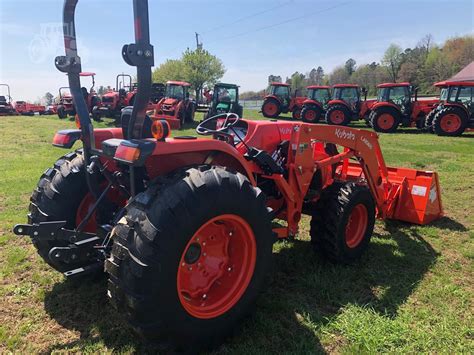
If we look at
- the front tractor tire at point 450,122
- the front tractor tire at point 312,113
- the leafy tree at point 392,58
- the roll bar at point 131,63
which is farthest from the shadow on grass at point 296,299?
the leafy tree at point 392,58

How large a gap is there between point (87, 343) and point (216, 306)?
0.96m

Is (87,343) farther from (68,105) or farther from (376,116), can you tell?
(68,105)

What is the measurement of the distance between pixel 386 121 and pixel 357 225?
1560 centimetres

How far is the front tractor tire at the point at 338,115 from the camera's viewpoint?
816 inches

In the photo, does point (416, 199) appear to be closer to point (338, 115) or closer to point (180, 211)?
point (180, 211)

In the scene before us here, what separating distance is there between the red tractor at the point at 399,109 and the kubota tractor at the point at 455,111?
6.14 feet

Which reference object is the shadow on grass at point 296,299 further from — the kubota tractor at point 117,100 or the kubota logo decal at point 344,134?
the kubota tractor at point 117,100

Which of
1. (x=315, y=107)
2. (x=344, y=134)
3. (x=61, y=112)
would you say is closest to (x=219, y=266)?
(x=344, y=134)

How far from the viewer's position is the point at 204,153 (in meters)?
2.99

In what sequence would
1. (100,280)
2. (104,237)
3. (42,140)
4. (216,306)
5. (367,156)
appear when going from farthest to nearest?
1. (42,140)
2. (367,156)
3. (100,280)
4. (104,237)
5. (216,306)

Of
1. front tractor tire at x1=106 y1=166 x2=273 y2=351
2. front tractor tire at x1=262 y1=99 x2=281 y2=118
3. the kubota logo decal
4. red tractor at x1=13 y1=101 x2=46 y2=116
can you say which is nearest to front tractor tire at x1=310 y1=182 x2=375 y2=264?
the kubota logo decal

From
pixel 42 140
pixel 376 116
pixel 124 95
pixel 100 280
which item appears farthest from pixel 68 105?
pixel 100 280

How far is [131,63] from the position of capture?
93.7 inches

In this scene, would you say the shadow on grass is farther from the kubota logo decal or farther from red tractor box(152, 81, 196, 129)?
red tractor box(152, 81, 196, 129)
